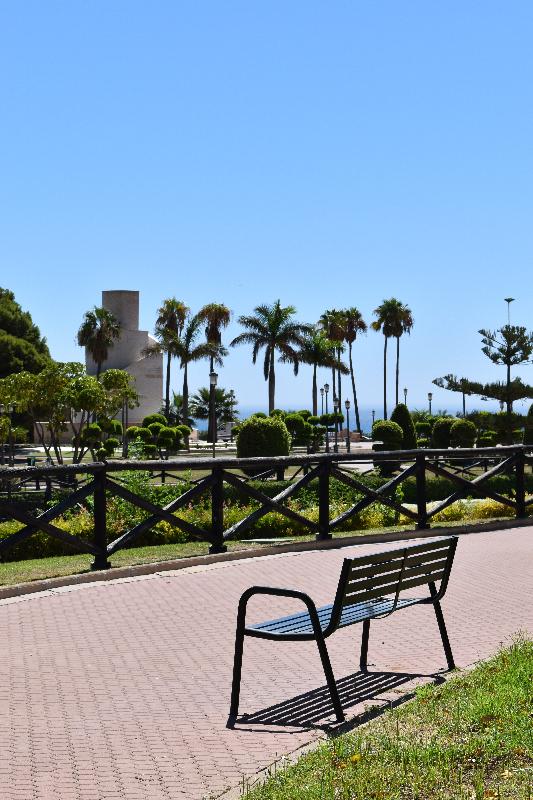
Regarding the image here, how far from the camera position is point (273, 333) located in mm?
78250

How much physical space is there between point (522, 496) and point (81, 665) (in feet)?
35.2

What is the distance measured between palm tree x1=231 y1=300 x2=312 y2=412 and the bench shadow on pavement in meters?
72.0

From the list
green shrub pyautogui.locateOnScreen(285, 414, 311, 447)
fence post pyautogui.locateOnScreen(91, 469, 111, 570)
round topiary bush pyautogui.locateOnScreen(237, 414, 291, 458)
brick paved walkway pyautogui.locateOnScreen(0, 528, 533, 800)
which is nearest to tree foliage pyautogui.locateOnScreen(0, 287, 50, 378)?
green shrub pyautogui.locateOnScreen(285, 414, 311, 447)

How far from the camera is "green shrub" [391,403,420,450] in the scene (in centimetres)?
5169

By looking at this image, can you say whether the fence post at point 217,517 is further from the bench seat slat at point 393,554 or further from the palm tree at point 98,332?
the palm tree at point 98,332

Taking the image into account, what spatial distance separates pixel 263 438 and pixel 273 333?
4489 centimetres

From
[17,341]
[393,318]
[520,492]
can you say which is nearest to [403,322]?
[393,318]

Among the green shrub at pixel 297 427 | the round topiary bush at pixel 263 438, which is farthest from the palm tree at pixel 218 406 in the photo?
the round topiary bush at pixel 263 438

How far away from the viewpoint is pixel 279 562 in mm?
11266

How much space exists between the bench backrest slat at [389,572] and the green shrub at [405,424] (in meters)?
44.3

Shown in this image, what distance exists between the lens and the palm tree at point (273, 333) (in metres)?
78.3

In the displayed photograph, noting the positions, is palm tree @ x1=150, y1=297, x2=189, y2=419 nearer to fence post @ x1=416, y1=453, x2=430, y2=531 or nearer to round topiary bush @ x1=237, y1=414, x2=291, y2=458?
round topiary bush @ x1=237, y1=414, x2=291, y2=458

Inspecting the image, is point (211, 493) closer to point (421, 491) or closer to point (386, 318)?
point (421, 491)

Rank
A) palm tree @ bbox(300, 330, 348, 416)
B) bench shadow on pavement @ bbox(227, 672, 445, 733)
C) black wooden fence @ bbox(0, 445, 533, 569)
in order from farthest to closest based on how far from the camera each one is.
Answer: palm tree @ bbox(300, 330, 348, 416) → black wooden fence @ bbox(0, 445, 533, 569) → bench shadow on pavement @ bbox(227, 672, 445, 733)
